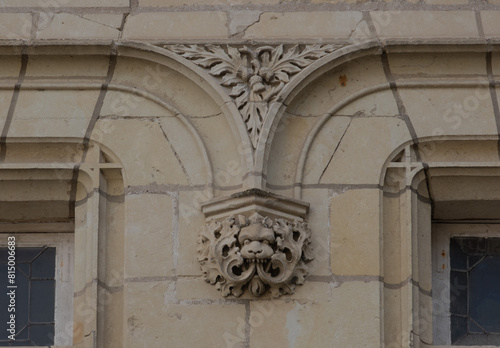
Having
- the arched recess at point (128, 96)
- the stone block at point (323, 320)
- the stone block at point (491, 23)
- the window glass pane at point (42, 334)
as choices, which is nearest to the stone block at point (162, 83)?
the arched recess at point (128, 96)

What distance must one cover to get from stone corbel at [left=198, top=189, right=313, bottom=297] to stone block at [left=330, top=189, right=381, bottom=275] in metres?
0.14

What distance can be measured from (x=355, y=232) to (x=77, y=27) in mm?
1730

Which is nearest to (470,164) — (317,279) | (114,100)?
(317,279)

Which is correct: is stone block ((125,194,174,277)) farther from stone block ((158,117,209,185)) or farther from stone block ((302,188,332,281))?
stone block ((302,188,332,281))

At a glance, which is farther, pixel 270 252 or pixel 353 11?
pixel 353 11

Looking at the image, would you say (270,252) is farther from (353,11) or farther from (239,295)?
(353,11)

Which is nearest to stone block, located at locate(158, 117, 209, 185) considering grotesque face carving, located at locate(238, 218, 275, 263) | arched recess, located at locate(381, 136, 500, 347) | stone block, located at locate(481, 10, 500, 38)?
grotesque face carving, located at locate(238, 218, 275, 263)

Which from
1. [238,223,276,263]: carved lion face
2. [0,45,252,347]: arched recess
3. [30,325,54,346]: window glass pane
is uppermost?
[0,45,252,347]: arched recess

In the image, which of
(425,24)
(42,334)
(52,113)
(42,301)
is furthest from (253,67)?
(42,334)

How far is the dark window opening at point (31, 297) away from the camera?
987cm

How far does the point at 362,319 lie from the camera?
9.50 m

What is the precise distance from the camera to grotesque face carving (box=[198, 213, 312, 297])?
948 centimetres

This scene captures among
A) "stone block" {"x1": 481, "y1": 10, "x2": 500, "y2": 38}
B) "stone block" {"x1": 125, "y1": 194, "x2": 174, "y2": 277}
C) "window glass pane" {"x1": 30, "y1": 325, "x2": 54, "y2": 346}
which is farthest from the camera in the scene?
"stone block" {"x1": 481, "y1": 10, "x2": 500, "y2": 38}

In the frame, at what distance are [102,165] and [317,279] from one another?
3.88ft
